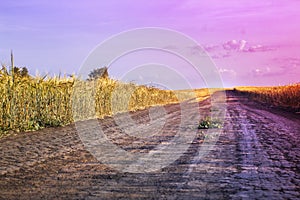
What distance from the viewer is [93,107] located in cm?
2555

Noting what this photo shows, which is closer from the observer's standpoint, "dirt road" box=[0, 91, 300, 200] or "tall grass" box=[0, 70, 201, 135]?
"dirt road" box=[0, 91, 300, 200]

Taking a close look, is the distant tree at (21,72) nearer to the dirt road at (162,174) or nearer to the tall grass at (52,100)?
the tall grass at (52,100)

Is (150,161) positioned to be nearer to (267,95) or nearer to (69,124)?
(69,124)

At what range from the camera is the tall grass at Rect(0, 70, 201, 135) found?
1673cm

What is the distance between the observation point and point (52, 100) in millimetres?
20000

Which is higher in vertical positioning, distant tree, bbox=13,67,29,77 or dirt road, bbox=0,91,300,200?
distant tree, bbox=13,67,29,77

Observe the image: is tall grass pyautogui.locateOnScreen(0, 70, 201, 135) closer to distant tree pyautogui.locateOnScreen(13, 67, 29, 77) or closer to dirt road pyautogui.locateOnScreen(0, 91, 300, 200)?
distant tree pyautogui.locateOnScreen(13, 67, 29, 77)

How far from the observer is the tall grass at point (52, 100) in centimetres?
1673

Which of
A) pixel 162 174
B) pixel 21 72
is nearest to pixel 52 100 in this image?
pixel 21 72

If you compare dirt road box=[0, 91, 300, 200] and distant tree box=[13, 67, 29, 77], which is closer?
dirt road box=[0, 91, 300, 200]

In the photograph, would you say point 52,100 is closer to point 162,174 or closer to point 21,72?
point 21,72

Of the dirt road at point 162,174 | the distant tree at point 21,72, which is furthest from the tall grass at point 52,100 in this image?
the dirt road at point 162,174

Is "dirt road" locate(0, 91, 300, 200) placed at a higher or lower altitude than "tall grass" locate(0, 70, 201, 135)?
lower

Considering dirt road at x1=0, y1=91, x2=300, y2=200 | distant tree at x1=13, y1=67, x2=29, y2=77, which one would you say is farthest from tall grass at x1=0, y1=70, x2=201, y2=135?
dirt road at x1=0, y1=91, x2=300, y2=200
